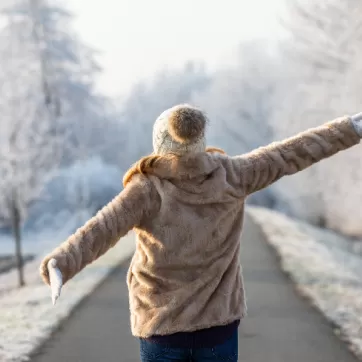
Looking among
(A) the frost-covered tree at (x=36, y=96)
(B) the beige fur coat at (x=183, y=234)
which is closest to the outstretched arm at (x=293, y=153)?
(B) the beige fur coat at (x=183, y=234)

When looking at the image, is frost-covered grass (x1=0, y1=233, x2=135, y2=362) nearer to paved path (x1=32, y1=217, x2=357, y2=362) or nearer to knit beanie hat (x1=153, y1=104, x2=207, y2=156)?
paved path (x1=32, y1=217, x2=357, y2=362)

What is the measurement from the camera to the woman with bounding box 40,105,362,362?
2.65 m

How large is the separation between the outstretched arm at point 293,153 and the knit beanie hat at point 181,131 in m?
0.18

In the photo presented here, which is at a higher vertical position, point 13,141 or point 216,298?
point 216,298

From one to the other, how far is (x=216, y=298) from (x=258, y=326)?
3.77 m

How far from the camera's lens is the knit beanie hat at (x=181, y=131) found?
267cm

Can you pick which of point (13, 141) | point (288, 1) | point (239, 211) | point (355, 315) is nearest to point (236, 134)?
point (288, 1)

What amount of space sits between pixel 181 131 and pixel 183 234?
385 mm

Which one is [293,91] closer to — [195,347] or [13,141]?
[13,141]

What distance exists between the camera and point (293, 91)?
2105 centimetres

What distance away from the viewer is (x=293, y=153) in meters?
2.83

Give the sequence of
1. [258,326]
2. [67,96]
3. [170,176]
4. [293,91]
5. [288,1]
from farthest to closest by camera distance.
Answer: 1. [67,96]
2. [293,91]
3. [288,1]
4. [258,326]
5. [170,176]

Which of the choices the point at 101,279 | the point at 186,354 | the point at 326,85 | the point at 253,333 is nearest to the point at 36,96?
the point at 326,85

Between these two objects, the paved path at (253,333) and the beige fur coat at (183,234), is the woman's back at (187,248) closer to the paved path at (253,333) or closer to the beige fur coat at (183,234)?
the beige fur coat at (183,234)
